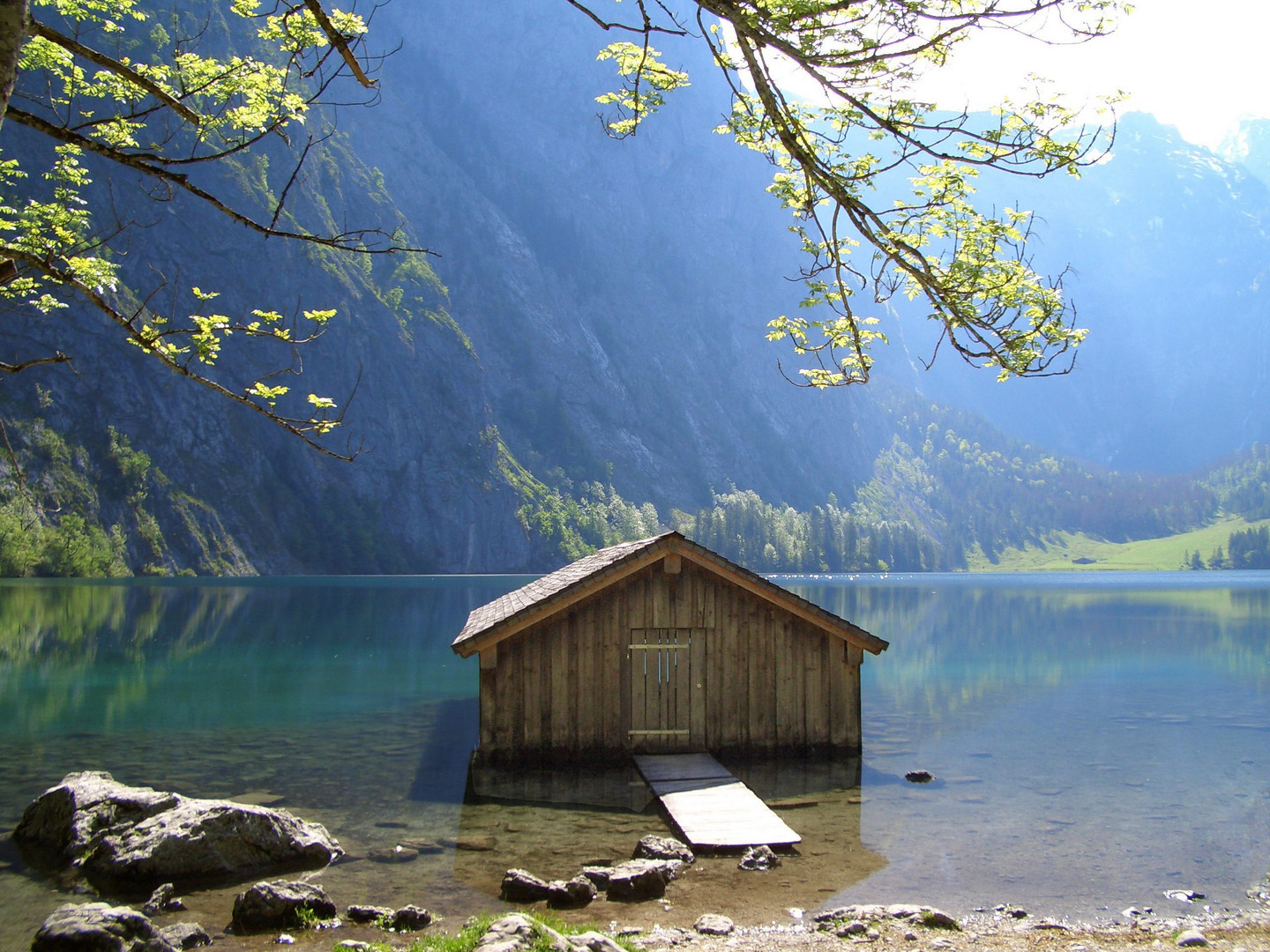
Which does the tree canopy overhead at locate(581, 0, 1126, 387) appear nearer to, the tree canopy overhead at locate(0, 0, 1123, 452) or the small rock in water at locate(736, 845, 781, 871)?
the tree canopy overhead at locate(0, 0, 1123, 452)

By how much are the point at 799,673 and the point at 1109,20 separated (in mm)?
12710

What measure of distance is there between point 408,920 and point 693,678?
8035 millimetres

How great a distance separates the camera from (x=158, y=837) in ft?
36.2

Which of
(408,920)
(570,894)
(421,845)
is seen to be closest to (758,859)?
(570,894)

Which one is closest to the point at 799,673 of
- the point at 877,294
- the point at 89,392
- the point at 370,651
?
the point at 877,294

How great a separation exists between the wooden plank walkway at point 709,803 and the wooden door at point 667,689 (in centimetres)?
31

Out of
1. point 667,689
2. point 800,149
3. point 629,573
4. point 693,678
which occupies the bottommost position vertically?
point 667,689

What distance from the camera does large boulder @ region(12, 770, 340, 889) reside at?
1083 cm

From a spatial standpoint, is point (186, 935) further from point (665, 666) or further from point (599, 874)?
point (665, 666)

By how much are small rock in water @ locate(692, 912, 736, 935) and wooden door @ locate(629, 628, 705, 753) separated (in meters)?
7.04

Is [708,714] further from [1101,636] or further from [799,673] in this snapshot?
[1101,636]

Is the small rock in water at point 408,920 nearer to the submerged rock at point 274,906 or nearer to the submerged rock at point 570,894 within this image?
the submerged rock at point 274,906

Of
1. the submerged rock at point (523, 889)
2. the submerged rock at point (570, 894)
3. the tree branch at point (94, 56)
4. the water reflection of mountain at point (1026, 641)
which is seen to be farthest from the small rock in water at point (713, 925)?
the water reflection of mountain at point (1026, 641)

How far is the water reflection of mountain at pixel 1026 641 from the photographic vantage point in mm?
30344
